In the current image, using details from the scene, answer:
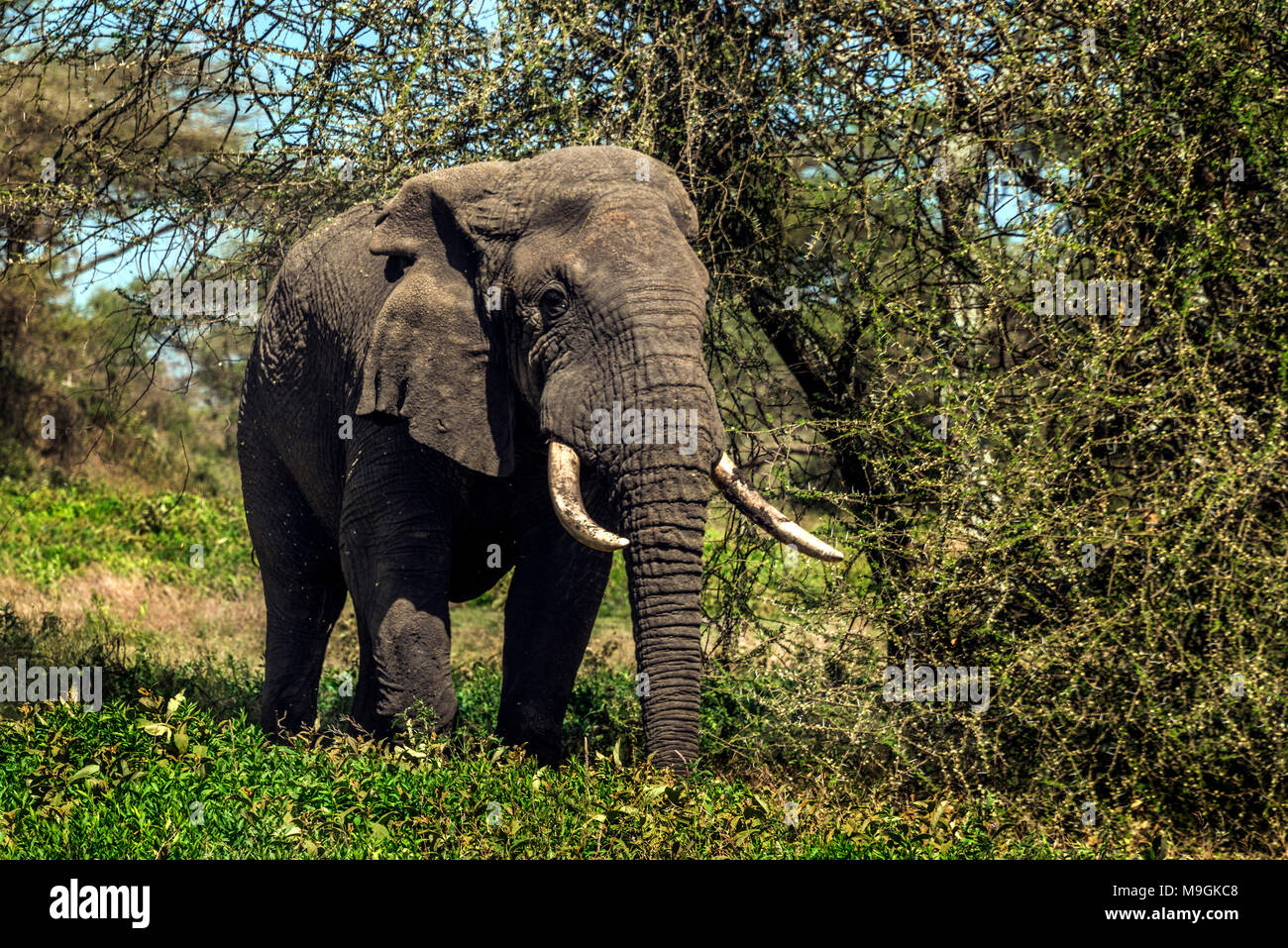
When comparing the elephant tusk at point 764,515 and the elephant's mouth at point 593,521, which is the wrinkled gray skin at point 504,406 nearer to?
the elephant's mouth at point 593,521

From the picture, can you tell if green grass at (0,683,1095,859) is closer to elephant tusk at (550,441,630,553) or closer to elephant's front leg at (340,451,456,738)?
elephant's front leg at (340,451,456,738)

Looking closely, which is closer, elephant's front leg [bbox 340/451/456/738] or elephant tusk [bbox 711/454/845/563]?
elephant tusk [bbox 711/454/845/563]

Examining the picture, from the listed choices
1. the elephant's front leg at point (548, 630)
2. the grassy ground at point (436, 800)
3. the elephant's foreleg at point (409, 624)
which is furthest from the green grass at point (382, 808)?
the elephant's front leg at point (548, 630)

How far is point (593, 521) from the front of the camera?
5227 mm

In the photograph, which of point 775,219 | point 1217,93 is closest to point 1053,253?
point 1217,93

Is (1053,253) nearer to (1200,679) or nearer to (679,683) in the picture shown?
(1200,679)

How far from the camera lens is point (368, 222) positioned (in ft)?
21.6

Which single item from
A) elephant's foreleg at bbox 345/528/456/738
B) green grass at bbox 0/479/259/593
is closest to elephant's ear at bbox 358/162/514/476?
elephant's foreleg at bbox 345/528/456/738

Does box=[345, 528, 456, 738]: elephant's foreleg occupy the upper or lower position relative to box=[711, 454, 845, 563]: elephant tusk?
lower

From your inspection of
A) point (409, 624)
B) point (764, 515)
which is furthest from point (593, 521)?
point (409, 624)

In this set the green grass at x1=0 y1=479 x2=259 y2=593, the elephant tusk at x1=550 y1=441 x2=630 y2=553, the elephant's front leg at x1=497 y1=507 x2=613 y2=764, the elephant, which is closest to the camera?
the elephant tusk at x1=550 y1=441 x2=630 y2=553

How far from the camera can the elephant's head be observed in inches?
200

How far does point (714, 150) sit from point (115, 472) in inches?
498

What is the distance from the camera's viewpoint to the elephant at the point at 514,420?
510 cm
